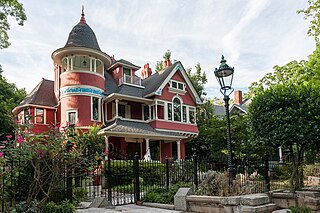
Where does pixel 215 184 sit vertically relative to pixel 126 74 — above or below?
below

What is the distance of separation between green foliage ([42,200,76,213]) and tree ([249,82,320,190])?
514cm

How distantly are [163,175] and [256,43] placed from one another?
703 cm

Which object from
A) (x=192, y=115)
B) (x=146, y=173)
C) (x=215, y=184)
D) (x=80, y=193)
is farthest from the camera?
(x=192, y=115)

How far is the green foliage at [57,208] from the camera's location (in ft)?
21.7

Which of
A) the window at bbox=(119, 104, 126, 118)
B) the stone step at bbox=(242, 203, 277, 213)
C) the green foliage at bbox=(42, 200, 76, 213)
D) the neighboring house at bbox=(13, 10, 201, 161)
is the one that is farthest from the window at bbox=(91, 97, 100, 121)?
the stone step at bbox=(242, 203, 277, 213)

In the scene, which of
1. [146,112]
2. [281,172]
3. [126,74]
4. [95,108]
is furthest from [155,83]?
[281,172]

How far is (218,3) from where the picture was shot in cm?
979

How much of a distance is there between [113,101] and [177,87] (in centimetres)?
575

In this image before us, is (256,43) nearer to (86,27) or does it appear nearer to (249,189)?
(249,189)

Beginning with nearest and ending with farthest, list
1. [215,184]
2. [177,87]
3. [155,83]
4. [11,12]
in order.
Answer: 1. [215,184]
2. [11,12]
3. [155,83]
4. [177,87]

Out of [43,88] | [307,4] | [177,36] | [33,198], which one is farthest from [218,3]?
[43,88]

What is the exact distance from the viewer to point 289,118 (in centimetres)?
736

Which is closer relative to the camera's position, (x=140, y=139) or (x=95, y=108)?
(x=95, y=108)

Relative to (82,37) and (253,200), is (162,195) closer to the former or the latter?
(253,200)
